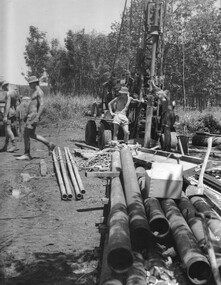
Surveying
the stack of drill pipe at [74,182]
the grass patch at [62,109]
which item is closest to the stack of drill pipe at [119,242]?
the stack of drill pipe at [74,182]

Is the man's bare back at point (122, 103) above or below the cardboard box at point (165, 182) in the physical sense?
above

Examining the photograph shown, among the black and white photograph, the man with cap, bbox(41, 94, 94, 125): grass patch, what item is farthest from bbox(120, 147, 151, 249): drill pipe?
bbox(41, 94, 94, 125): grass patch

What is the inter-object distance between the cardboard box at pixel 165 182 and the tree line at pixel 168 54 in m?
26.8

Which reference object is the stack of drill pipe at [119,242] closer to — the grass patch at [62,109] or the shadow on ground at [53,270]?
the shadow on ground at [53,270]

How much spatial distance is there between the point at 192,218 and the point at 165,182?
0.73 m

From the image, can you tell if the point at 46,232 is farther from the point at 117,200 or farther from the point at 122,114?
the point at 122,114

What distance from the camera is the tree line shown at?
3481 cm

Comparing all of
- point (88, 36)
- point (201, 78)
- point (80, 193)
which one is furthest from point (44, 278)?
point (88, 36)

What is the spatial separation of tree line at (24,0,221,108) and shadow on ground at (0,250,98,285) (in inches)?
1085

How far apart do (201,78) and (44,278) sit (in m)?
33.1

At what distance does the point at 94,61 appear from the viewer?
41.0m

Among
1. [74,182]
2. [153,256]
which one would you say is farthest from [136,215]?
[74,182]

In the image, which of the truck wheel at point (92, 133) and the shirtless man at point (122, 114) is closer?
the shirtless man at point (122, 114)

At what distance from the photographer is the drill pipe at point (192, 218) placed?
162 inches
